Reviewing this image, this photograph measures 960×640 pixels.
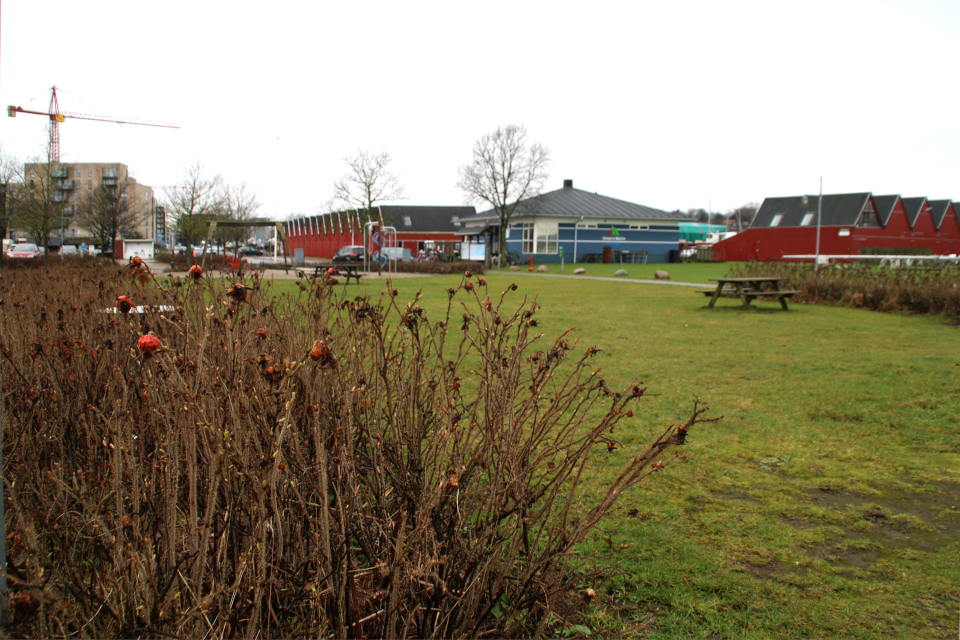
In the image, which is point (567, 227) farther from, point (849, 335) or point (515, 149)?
point (849, 335)

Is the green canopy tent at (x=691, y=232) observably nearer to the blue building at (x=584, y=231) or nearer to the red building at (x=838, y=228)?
the red building at (x=838, y=228)

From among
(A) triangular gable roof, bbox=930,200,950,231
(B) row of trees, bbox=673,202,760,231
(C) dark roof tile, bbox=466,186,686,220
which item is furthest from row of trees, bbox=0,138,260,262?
(B) row of trees, bbox=673,202,760,231

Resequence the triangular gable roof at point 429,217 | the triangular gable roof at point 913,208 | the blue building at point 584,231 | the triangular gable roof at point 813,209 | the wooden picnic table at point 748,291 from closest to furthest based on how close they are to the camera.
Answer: the wooden picnic table at point 748,291 < the blue building at point 584,231 < the triangular gable roof at point 813,209 < the triangular gable roof at point 913,208 < the triangular gable roof at point 429,217

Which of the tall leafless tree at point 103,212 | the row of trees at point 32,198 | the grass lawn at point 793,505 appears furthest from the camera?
the tall leafless tree at point 103,212

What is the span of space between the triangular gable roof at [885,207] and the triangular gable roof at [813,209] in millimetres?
1750

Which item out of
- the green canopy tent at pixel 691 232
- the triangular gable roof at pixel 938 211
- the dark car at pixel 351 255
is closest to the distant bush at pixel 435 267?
the dark car at pixel 351 255

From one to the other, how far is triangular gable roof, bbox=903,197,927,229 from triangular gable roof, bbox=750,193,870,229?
21.7 feet

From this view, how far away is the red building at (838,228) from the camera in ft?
177

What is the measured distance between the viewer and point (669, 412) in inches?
220

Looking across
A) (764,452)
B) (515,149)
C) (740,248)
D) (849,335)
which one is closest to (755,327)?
(849,335)

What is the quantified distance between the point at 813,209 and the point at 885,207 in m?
5.40

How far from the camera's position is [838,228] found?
177ft

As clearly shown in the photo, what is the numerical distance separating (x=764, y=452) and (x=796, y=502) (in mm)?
891

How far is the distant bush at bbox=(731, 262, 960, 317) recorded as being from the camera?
1329 cm
